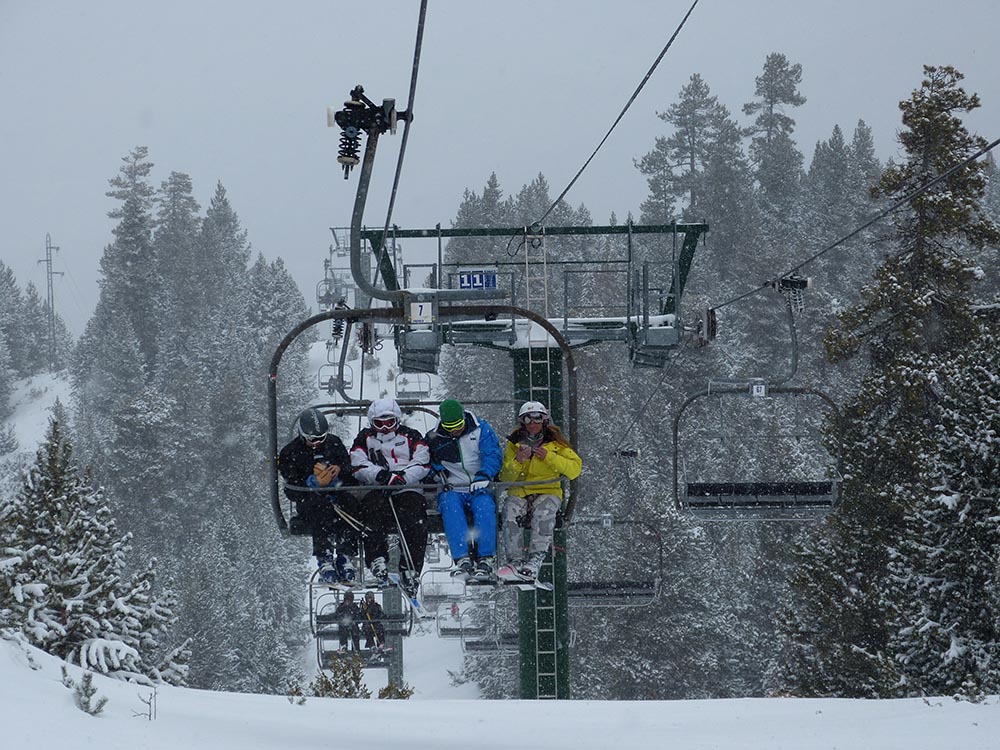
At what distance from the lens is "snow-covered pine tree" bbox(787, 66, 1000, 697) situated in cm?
2148

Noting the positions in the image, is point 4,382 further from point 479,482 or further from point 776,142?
point 479,482

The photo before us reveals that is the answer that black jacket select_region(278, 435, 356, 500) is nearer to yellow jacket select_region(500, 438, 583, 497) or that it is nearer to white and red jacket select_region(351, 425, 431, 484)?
white and red jacket select_region(351, 425, 431, 484)

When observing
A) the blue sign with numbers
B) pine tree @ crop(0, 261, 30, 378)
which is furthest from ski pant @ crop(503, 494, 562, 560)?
pine tree @ crop(0, 261, 30, 378)

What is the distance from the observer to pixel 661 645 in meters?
32.7

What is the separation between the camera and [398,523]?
9.47 meters

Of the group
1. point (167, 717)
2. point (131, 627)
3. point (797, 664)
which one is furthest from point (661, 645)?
point (167, 717)

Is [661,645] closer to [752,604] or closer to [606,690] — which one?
[606,690]

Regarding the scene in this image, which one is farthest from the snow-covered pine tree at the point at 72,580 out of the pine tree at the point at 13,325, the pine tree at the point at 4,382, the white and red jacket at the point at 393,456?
the pine tree at the point at 13,325

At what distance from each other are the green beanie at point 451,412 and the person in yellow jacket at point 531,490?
54cm

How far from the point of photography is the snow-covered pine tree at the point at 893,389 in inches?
846

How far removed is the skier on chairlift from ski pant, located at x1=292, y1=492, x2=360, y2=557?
0.53ft

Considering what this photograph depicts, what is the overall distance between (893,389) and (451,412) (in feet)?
47.2

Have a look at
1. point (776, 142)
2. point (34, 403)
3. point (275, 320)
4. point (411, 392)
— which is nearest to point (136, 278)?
point (275, 320)

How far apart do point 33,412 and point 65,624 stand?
81304mm
